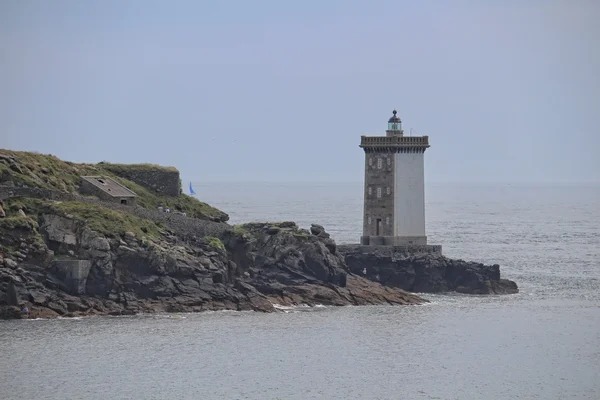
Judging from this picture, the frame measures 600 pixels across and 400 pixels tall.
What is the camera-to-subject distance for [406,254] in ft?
302

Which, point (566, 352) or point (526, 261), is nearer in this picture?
point (566, 352)

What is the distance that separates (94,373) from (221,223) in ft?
77.4

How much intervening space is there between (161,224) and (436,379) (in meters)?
Result: 22.5

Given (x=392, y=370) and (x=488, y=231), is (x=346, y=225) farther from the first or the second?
(x=392, y=370)

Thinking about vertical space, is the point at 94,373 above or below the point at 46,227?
below

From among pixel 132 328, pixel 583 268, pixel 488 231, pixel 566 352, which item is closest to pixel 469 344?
pixel 566 352

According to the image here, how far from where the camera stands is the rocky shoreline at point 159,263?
73.2m

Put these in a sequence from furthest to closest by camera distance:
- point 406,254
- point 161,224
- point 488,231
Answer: point 488,231
point 406,254
point 161,224

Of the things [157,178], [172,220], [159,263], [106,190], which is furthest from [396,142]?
[159,263]

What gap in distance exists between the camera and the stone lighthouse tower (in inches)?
3701

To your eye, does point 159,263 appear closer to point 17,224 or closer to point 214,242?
point 214,242

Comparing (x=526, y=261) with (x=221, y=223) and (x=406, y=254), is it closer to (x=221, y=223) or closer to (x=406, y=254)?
(x=406, y=254)

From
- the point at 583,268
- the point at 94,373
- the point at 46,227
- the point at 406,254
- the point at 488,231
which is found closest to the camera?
the point at 94,373

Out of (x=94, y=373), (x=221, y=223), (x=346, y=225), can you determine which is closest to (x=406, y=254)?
(x=221, y=223)
